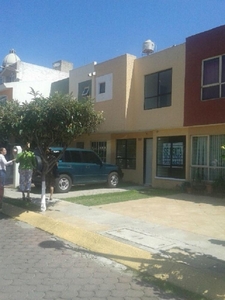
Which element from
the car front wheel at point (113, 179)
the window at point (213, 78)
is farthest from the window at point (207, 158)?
the car front wheel at point (113, 179)

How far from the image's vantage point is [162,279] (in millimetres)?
4324

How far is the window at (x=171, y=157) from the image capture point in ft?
44.3

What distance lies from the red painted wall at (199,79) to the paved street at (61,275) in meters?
7.95

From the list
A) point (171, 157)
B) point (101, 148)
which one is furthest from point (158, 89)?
point (101, 148)

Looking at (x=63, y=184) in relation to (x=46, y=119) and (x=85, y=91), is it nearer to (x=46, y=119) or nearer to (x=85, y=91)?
(x=46, y=119)

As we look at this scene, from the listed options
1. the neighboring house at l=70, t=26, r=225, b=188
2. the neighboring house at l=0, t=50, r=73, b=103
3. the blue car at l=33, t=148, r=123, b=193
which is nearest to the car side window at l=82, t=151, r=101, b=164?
the blue car at l=33, t=148, r=123, b=193

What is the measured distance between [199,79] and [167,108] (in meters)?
1.95

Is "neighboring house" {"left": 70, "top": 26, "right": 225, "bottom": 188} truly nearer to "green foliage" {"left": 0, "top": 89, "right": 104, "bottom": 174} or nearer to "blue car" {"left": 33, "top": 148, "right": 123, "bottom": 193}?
"blue car" {"left": 33, "top": 148, "right": 123, "bottom": 193}

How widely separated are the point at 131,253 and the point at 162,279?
1025 mm

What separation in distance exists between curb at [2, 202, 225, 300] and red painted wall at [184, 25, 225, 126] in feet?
23.8

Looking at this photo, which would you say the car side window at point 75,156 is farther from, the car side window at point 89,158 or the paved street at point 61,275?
the paved street at point 61,275

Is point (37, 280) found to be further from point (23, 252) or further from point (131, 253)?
point (131, 253)

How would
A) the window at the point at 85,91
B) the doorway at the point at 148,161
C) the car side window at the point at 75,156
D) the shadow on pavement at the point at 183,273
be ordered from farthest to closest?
1. the window at the point at 85,91
2. the doorway at the point at 148,161
3. the car side window at the point at 75,156
4. the shadow on pavement at the point at 183,273

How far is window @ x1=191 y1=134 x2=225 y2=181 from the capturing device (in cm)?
1214
